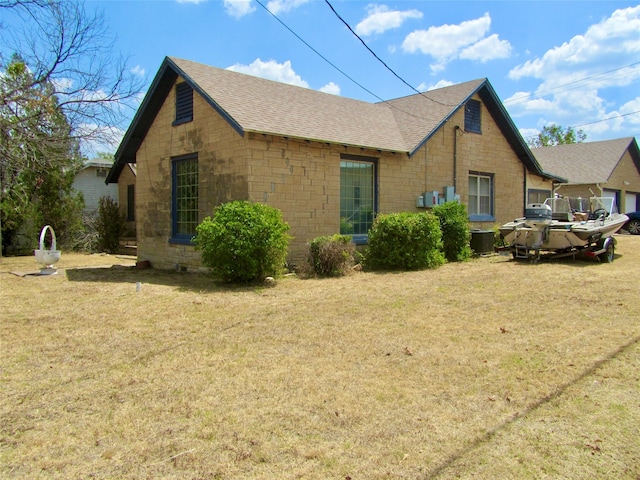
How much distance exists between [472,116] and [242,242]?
11.4 metres

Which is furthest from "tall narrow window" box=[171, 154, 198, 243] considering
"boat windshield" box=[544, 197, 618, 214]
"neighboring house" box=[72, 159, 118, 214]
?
"neighboring house" box=[72, 159, 118, 214]

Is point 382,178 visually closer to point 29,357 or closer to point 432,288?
point 432,288

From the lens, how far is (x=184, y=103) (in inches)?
520

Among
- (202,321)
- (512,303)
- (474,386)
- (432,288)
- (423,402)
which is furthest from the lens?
(432,288)

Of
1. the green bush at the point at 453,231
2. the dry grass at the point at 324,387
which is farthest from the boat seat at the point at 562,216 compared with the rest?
the dry grass at the point at 324,387

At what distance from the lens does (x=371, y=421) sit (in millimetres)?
3803

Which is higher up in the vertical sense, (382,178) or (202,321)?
(382,178)

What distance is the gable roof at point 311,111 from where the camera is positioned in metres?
11.9

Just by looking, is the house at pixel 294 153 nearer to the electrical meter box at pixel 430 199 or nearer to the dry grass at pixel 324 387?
the electrical meter box at pixel 430 199

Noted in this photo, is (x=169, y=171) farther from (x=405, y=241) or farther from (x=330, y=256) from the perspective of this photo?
(x=405, y=241)

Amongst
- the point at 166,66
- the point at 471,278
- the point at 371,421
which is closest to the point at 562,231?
the point at 471,278

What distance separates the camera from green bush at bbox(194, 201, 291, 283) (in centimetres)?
961

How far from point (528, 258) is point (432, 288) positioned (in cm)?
521

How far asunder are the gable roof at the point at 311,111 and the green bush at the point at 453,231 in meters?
2.11
